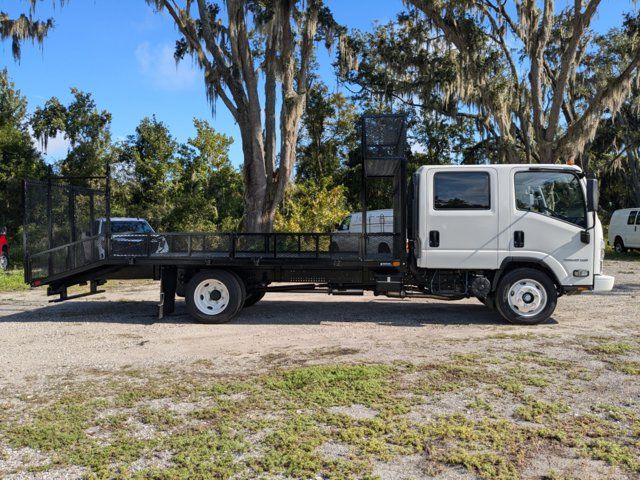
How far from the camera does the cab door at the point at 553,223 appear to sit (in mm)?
8102

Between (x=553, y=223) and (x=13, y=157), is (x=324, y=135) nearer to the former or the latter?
(x=13, y=157)

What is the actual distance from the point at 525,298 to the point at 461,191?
1.95 meters

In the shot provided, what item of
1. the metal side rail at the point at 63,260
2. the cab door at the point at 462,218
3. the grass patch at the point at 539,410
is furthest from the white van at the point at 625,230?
the metal side rail at the point at 63,260

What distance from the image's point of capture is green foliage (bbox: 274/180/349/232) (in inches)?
840

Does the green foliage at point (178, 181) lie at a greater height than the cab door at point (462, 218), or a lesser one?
greater

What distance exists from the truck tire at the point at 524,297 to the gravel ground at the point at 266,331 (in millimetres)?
185

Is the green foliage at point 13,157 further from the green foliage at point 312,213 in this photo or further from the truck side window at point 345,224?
the truck side window at point 345,224

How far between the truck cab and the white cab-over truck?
16mm

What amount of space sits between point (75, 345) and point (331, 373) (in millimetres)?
3888

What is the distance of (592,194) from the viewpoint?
7770 mm

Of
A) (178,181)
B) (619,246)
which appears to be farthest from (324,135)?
(619,246)

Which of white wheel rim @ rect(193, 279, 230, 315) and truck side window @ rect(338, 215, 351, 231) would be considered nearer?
white wheel rim @ rect(193, 279, 230, 315)

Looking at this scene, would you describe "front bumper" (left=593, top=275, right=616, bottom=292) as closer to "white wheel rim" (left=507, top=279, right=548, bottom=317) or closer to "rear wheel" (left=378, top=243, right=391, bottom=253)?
"white wheel rim" (left=507, top=279, right=548, bottom=317)

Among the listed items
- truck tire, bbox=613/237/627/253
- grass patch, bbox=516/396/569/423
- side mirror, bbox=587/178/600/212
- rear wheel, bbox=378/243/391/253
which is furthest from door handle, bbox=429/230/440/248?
truck tire, bbox=613/237/627/253
